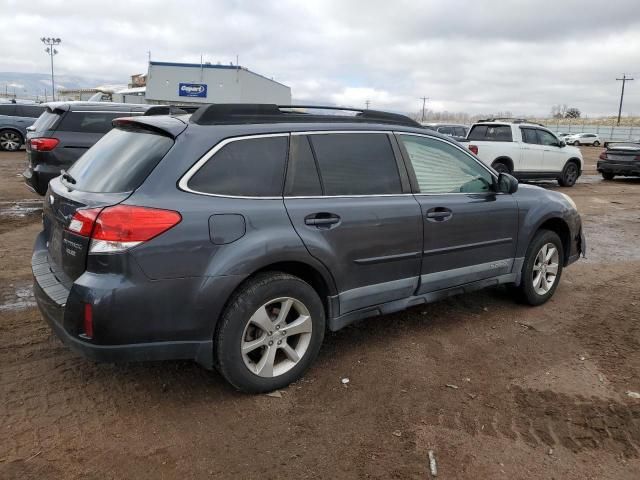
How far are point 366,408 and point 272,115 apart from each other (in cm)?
194

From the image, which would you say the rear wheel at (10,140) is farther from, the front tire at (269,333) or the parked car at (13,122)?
the front tire at (269,333)

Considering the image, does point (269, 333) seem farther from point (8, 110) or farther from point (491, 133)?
point (8, 110)

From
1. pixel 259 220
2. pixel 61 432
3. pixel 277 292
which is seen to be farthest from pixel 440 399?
pixel 61 432

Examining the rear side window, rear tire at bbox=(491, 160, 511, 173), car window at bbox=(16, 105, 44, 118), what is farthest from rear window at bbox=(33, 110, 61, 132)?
car window at bbox=(16, 105, 44, 118)

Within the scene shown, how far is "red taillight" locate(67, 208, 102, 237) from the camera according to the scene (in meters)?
2.82

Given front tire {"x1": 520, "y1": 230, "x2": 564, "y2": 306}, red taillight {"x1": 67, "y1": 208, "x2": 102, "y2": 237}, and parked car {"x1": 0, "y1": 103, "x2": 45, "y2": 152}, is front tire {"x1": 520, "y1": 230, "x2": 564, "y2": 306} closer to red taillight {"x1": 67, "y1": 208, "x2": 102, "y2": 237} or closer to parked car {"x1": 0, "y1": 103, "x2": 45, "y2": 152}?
red taillight {"x1": 67, "y1": 208, "x2": 102, "y2": 237}

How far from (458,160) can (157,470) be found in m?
3.19

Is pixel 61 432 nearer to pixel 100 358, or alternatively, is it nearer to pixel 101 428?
pixel 101 428

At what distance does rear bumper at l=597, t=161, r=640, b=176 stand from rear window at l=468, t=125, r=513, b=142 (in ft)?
19.7

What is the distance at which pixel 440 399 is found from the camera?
3.35m

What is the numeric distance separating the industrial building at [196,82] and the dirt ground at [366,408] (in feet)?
64.3

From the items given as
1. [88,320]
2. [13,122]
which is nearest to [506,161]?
[88,320]

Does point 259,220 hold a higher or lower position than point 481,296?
higher

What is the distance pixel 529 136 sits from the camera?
1405cm
